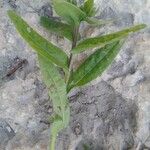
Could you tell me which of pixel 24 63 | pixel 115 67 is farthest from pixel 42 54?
pixel 115 67

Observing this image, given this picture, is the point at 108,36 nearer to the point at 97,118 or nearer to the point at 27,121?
the point at 97,118

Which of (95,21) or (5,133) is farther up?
(95,21)

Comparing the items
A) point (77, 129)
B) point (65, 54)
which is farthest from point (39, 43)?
point (77, 129)

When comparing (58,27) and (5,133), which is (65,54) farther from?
(5,133)

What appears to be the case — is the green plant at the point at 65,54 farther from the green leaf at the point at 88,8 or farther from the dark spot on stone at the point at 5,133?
the dark spot on stone at the point at 5,133

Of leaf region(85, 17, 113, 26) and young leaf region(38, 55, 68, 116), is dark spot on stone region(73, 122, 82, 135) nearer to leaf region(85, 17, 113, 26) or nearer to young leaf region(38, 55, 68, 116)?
young leaf region(38, 55, 68, 116)

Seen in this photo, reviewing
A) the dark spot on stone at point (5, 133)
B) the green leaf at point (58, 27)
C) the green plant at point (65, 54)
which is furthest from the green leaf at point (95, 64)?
the dark spot on stone at point (5, 133)
